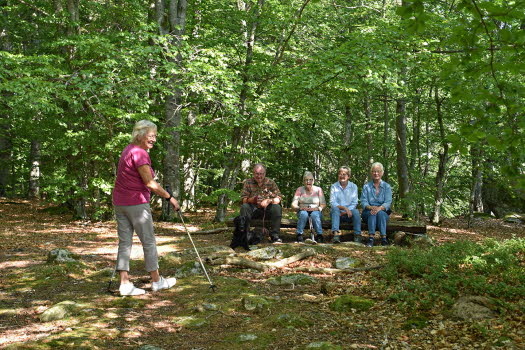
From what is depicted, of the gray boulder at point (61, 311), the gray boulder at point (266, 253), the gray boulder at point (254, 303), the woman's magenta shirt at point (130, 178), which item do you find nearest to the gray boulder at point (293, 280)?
the gray boulder at point (254, 303)

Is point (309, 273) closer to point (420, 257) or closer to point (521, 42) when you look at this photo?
point (420, 257)

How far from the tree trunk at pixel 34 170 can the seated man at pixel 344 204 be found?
490 inches

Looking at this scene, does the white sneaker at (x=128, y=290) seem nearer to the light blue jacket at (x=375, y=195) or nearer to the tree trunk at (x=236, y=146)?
the light blue jacket at (x=375, y=195)

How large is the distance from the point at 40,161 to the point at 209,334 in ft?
50.7

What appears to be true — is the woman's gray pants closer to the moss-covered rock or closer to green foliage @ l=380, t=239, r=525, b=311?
the moss-covered rock

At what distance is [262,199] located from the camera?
7.65m

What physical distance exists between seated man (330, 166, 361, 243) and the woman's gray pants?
4.07 m

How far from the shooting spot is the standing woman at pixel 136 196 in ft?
15.0

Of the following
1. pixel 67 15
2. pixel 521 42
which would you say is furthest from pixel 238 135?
pixel 521 42

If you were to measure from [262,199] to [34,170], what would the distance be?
1321 centimetres

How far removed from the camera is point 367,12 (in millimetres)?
15531

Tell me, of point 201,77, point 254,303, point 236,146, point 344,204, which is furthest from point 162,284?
point 236,146

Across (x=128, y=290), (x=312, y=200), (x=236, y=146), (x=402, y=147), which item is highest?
(x=402, y=147)

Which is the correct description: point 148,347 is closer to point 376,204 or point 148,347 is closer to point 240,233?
point 240,233
